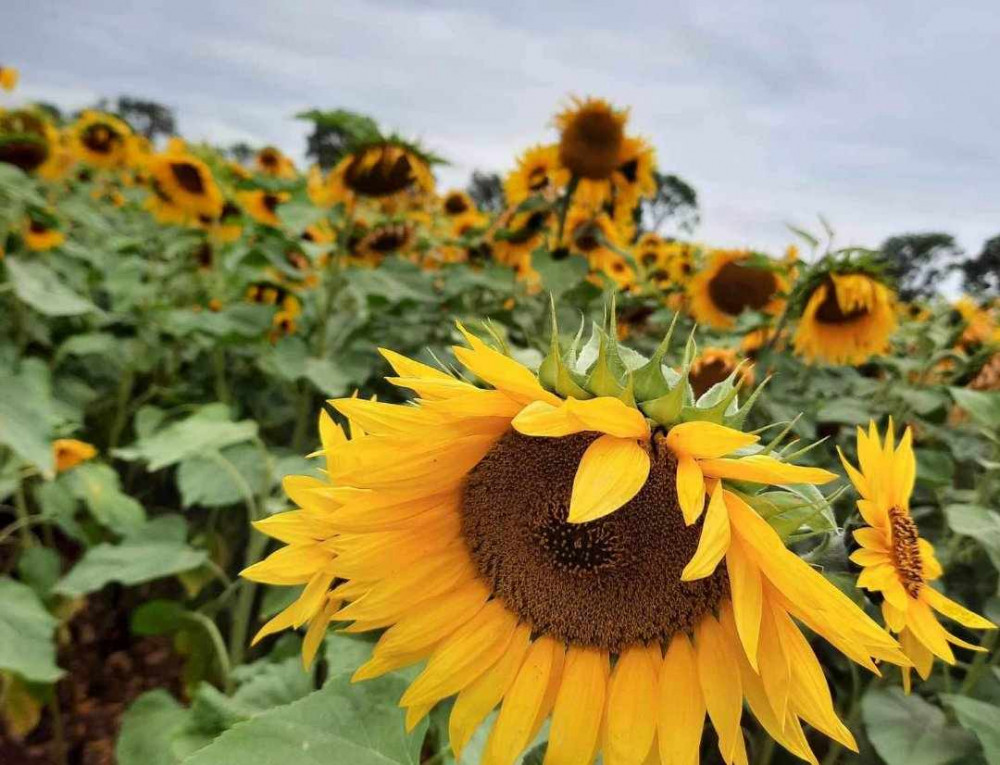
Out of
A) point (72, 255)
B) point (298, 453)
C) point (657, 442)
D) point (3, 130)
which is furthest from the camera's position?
point (3, 130)

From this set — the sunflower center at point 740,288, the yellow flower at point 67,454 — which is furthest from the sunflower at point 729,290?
the yellow flower at point 67,454

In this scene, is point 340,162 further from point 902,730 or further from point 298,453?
point 902,730

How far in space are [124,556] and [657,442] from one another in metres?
1.64

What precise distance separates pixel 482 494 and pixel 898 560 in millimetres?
568

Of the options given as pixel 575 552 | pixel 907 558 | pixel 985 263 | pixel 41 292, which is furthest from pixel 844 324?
pixel 985 263

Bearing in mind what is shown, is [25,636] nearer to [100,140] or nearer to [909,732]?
[909,732]

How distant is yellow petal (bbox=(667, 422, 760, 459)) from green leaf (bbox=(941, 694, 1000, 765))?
0.82m

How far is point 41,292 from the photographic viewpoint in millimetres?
2492

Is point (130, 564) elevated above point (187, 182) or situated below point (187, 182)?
A: below

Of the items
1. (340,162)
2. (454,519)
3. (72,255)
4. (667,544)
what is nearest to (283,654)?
(454,519)

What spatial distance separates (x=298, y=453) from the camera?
8.43ft

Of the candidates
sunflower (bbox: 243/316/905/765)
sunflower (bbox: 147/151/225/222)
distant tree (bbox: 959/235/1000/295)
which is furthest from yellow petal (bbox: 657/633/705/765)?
distant tree (bbox: 959/235/1000/295)

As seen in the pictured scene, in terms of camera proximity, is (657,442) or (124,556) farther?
(124,556)

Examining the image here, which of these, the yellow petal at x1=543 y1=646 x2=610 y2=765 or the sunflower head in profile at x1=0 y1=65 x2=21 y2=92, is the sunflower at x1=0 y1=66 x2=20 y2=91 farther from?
the yellow petal at x1=543 y1=646 x2=610 y2=765
